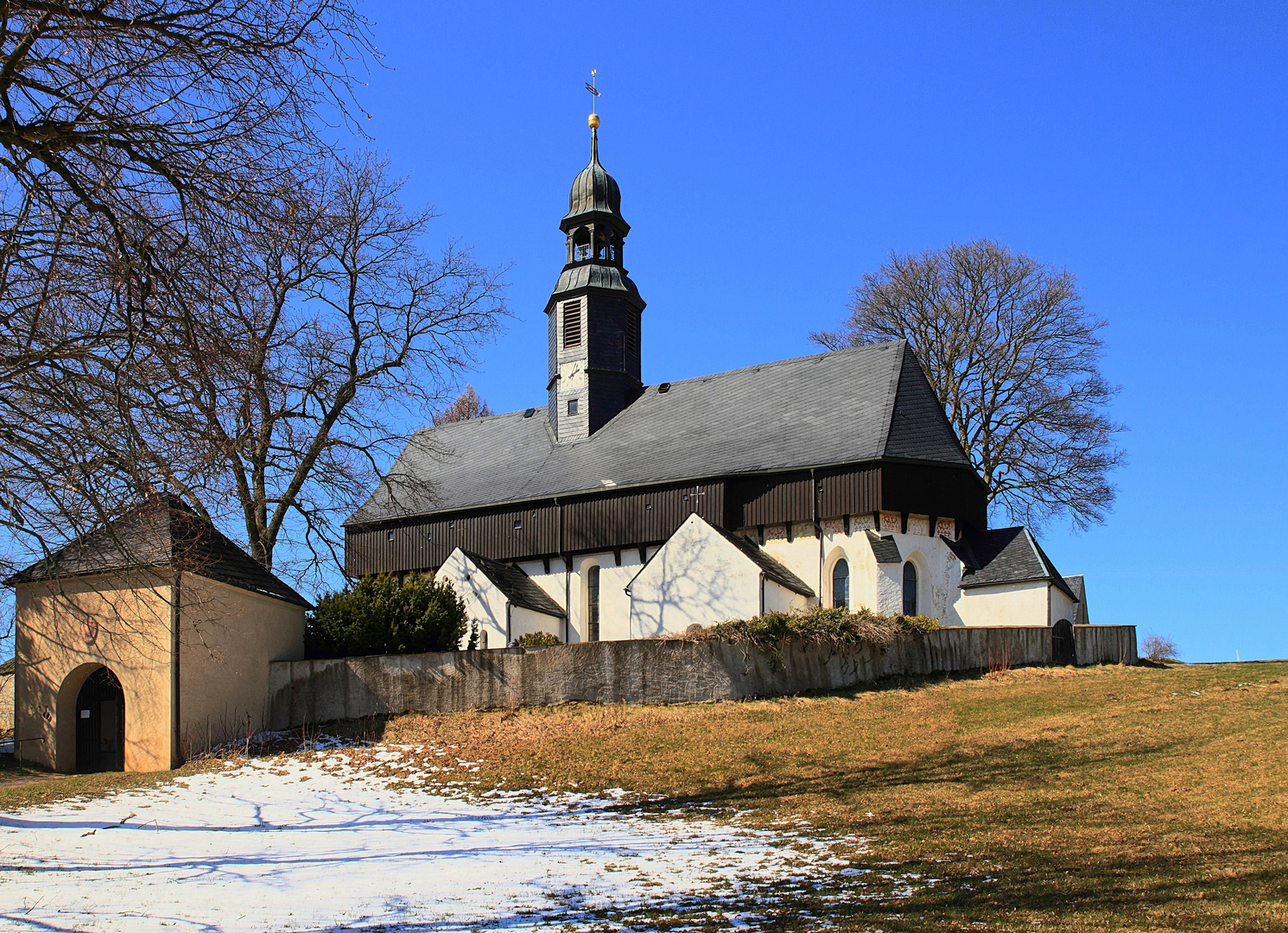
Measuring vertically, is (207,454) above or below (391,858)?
above

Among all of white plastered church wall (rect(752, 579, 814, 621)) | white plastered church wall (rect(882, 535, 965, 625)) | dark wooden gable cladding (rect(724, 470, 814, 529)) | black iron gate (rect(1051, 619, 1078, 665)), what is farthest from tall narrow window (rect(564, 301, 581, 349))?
black iron gate (rect(1051, 619, 1078, 665))

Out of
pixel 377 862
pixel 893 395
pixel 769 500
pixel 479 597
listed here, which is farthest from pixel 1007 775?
pixel 479 597

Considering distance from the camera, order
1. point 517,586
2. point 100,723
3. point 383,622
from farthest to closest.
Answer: point 517,586
point 383,622
point 100,723

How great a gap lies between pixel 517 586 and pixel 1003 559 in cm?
1192

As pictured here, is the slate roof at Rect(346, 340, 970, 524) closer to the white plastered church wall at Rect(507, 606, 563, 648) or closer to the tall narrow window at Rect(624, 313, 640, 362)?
the tall narrow window at Rect(624, 313, 640, 362)

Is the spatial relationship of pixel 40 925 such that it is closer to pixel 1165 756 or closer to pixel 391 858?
pixel 391 858

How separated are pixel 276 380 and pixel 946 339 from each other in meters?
28.2

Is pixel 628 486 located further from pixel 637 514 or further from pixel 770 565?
pixel 770 565

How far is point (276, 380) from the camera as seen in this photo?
879 centimetres

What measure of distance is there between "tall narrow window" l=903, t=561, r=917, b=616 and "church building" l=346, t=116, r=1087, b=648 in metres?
0.04

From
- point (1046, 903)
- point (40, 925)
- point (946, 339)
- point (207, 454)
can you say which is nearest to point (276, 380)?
point (207, 454)

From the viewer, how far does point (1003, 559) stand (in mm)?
26828

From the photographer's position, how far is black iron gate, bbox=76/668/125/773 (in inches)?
801

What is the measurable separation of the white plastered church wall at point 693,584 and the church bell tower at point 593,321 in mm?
7504
